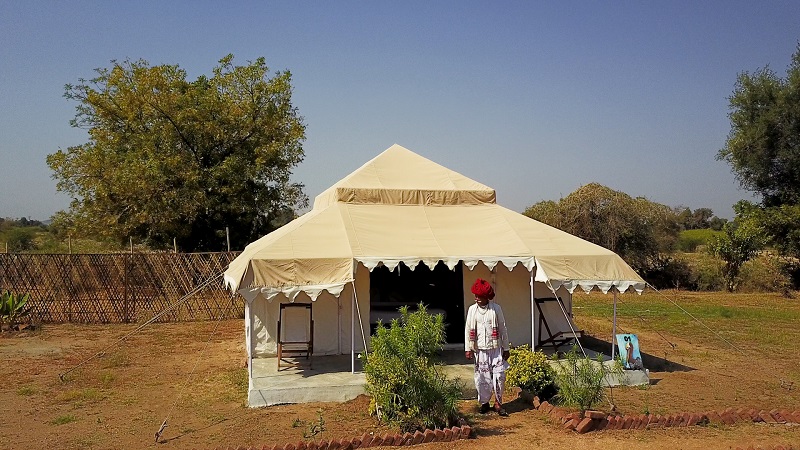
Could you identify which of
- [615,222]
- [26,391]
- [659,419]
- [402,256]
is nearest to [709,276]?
[615,222]

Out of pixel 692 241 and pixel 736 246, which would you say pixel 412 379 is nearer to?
pixel 736 246

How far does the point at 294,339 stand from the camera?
9531 mm

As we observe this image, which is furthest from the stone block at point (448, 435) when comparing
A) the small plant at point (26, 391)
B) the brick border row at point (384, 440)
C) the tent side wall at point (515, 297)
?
the small plant at point (26, 391)

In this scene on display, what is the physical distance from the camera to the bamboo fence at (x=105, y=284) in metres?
15.6

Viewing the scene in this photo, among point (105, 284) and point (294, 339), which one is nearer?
point (294, 339)

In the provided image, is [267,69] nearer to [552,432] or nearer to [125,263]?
[125,263]

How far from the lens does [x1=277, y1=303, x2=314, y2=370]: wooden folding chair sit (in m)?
9.36

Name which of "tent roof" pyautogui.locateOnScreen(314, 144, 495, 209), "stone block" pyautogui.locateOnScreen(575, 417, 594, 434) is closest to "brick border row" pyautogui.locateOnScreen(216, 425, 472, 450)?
"stone block" pyautogui.locateOnScreen(575, 417, 594, 434)

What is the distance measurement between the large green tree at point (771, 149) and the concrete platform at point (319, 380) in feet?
55.1

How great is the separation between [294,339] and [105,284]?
8535mm

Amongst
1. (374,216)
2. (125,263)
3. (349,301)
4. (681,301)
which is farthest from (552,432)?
(681,301)

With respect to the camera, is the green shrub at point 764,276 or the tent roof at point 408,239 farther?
the green shrub at point 764,276

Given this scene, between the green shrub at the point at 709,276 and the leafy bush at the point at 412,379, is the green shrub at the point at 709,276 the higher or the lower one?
the higher one

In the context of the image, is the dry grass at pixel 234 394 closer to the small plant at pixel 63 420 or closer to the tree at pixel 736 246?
the small plant at pixel 63 420
